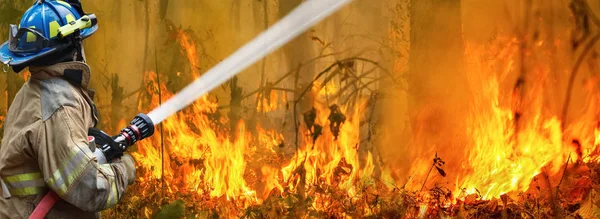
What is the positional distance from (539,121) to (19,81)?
16.1 feet

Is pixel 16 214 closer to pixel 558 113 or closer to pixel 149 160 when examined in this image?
pixel 149 160

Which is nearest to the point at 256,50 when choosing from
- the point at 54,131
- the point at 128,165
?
the point at 128,165

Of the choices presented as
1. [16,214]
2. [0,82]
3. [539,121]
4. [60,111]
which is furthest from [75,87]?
[0,82]

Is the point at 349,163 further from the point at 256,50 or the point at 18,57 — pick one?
the point at 18,57

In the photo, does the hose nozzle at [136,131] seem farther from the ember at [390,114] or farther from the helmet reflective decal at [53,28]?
the ember at [390,114]

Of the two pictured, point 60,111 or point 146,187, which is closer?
point 60,111

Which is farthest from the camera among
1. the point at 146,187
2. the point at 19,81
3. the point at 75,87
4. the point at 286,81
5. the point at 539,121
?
the point at 19,81

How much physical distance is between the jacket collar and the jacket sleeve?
0.20m

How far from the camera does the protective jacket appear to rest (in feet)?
9.04

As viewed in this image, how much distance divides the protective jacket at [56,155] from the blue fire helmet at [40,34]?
8cm

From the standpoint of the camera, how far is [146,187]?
5.71m

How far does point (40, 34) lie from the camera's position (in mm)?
2959

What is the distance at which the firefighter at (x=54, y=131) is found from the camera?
2.76 metres

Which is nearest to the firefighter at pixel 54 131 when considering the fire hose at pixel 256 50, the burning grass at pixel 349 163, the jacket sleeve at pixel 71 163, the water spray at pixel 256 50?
the jacket sleeve at pixel 71 163
